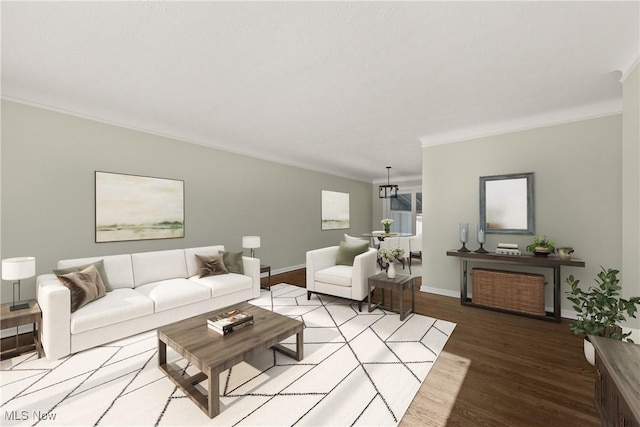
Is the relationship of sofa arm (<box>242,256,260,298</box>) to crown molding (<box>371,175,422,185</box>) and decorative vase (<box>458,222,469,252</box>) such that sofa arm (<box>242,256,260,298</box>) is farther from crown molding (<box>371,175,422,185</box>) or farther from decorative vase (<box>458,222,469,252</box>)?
crown molding (<box>371,175,422,185</box>)

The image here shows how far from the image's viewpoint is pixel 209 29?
77.6 inches

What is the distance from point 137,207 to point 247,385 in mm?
3056

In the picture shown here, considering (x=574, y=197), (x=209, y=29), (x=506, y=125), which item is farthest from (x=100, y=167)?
(x=574, y=197)

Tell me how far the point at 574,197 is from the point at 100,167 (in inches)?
246

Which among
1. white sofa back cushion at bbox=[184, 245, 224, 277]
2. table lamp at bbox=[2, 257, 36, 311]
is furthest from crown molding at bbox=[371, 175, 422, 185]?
table lamp at bbox=[2, 257, 36, 311]

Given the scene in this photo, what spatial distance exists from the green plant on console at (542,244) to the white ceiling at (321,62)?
5.27 feet

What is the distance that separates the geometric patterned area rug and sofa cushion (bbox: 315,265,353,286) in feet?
3.06

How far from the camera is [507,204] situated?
13.0 ft

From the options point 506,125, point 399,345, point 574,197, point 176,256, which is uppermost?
point 506,125

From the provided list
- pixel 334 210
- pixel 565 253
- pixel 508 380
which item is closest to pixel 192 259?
pixel 508 380

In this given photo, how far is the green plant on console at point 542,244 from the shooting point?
11.6 ft

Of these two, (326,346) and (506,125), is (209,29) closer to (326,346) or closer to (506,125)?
(326,346)

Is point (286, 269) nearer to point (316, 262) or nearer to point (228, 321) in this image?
point (316, 262)

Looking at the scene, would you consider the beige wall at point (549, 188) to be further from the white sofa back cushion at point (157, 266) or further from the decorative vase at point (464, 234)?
the white sofa back cushion at point (157, 266)
